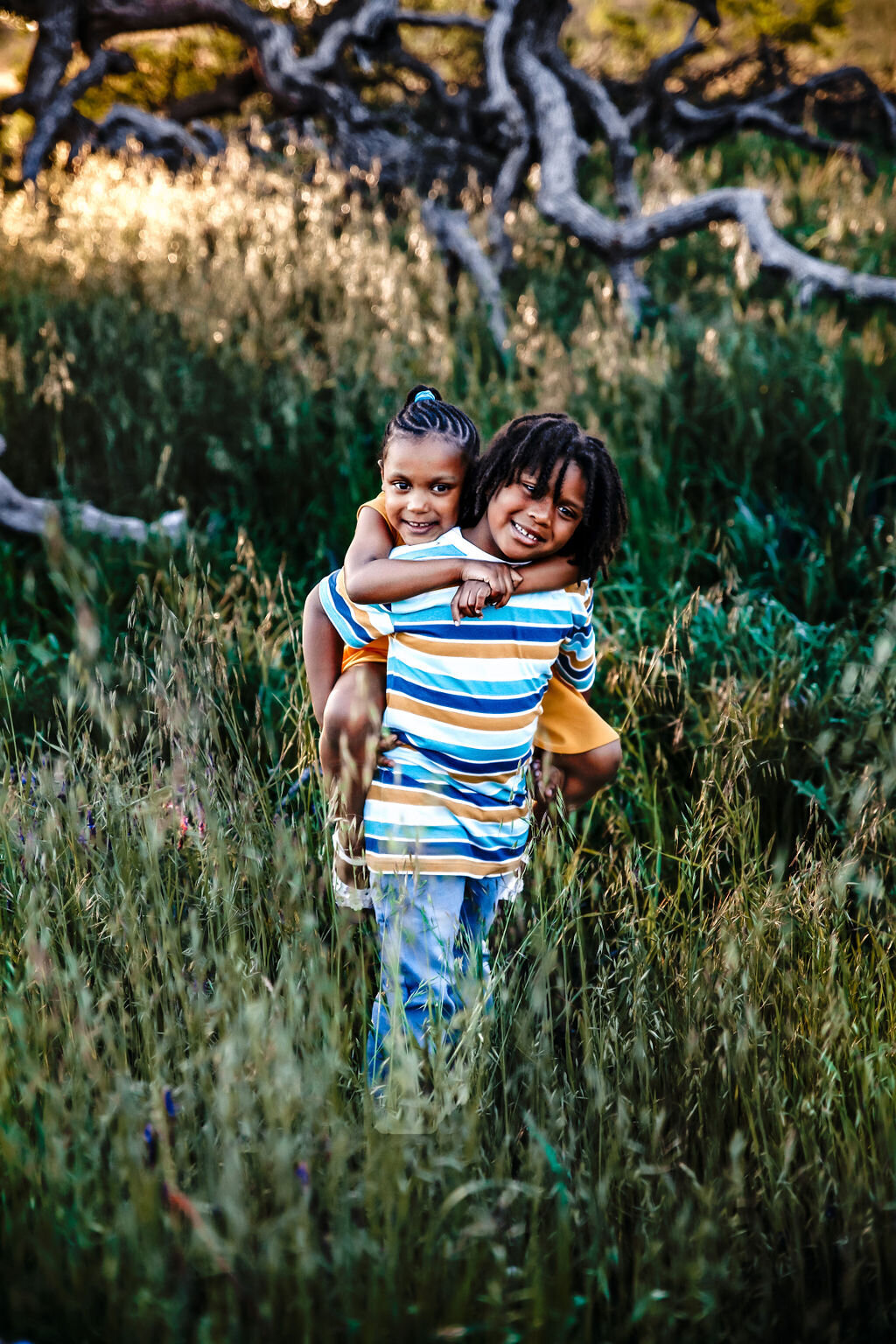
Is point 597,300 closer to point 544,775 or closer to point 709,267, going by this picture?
point 709,267

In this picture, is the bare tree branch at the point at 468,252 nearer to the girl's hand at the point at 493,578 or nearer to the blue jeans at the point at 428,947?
the girl's hand at the point at 493,578

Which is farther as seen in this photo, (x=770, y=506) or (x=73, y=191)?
(x=73, y=191)

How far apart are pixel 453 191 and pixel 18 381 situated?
11.9 ft

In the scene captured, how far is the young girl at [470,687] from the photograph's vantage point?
1.62m

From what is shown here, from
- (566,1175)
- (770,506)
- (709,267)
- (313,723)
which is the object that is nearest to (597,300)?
(709,267)

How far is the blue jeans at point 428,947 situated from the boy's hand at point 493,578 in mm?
472

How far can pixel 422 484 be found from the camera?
168 cm

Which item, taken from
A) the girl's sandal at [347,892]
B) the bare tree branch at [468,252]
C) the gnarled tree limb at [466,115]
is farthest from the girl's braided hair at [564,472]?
the gnarled tree limb at [466,115]

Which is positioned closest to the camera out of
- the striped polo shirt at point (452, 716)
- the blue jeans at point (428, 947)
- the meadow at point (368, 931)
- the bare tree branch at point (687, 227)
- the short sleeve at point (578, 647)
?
the meadow at point (368, 931)

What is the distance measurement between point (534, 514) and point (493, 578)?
125 mm

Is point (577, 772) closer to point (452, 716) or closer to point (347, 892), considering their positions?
point (452, 716)

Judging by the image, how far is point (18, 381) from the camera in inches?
144

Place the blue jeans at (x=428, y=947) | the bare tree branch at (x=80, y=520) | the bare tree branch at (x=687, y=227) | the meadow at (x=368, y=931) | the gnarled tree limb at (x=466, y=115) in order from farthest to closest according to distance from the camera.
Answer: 1. the gnarled tree limb at (x=466, y=115)
2. the bare tree branch at (x=687, y=227)
3. the bare tree branch at (x=80, y=520)
4. the blue jeans at (x=428, y=947)
5. the meadow at (x=368, y=931)

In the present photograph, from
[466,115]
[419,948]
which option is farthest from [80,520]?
[466,115]
